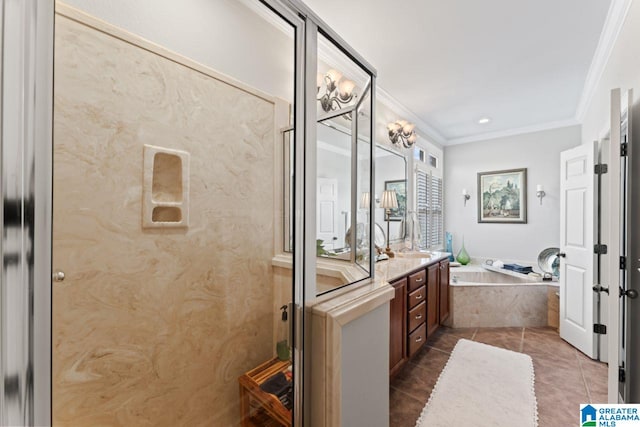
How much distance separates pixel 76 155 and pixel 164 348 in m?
1.03

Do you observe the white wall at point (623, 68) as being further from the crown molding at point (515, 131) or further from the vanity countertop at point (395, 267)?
the vanity countertop at point (395, 267)

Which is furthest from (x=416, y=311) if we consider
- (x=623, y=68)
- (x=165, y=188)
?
(x=623, y=68)

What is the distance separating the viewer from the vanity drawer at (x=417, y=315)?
2.30 meters

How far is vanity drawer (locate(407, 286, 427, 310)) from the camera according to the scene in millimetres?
2277

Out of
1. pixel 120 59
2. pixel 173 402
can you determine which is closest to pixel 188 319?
pixel 173 402

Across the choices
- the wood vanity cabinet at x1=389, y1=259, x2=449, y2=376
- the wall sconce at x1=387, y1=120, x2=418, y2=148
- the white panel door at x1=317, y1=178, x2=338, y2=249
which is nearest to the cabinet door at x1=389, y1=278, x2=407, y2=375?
the wood vanity cabinet at x1=389, y1=259, x2=449, y2=376

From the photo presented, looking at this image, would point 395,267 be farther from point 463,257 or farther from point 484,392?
point 463,257

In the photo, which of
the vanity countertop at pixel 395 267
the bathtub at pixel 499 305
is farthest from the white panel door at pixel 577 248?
the vanity countertop at pixel 395 267

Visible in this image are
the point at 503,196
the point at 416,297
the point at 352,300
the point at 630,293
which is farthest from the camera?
the point at 503,196

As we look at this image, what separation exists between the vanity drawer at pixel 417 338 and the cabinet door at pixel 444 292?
57cm

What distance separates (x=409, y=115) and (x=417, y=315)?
103 inches

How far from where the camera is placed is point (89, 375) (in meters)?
1.20

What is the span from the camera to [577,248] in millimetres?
2715

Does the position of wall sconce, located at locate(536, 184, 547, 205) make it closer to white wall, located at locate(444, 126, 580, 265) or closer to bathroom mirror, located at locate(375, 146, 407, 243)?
white wall, located at locate(444, 126, 580, 265)
